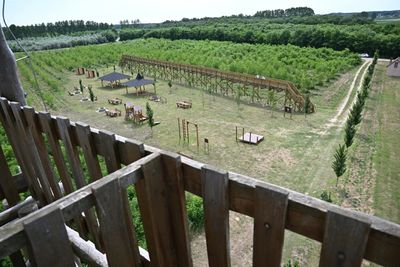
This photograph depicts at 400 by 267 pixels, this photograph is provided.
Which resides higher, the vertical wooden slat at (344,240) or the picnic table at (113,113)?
the vertical wooden slat at (344,240)

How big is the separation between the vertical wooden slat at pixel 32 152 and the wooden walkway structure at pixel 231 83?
16979 millimetres

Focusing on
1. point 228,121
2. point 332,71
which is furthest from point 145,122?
point 332,71

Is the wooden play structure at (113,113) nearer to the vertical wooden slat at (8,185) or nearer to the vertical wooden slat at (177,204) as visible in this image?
the vertical wooden slat at (8,185)

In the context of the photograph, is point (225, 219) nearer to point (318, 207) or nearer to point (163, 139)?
point (318, 207)

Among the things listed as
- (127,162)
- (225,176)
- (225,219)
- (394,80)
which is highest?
(225,176)

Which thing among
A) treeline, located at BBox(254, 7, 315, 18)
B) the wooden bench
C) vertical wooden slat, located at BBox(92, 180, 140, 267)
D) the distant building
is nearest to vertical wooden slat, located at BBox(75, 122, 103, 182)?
vertical wooden slat, located at BBox(92, 180, 140, 267)

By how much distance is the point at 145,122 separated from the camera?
659 inches

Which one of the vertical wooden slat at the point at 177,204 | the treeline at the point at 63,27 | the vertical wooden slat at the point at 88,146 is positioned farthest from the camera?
the treeline at the point at 63,27

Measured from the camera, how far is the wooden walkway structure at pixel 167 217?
1.21 m

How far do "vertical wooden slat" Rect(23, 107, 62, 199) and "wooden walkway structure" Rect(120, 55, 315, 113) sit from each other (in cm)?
1701

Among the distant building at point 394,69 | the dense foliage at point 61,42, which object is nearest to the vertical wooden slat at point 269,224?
the distant building at point 394,69

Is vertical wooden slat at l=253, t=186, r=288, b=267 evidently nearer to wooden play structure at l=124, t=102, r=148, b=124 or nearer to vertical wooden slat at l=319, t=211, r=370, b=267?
vertical wooden slat at l=319, t=211, r=370, b=267

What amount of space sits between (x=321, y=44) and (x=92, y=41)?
172ft

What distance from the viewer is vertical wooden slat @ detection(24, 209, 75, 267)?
126 centimetres
